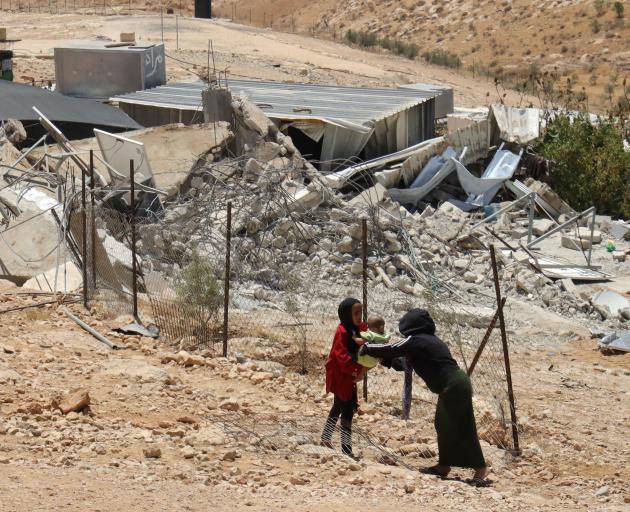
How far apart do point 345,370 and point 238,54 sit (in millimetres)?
33464

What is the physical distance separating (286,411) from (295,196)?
6.79m

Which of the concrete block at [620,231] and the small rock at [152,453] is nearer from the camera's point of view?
the small rock at [152,453]

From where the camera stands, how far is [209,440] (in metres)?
8.02

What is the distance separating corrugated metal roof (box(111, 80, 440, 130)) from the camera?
21.5 meters

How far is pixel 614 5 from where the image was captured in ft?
168

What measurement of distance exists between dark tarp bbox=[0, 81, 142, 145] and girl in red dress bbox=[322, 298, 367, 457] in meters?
12.8

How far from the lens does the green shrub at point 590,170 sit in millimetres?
22188

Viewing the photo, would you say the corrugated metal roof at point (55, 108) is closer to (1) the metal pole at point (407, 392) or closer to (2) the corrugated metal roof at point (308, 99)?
(2) the corrugated metal roof at point (308, 99)

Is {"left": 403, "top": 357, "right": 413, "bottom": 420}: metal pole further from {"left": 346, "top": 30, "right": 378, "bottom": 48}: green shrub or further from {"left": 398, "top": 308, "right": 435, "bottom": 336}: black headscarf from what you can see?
{"left": 346, "top": 30, "right": 378, "bottom": 48}: green shrub

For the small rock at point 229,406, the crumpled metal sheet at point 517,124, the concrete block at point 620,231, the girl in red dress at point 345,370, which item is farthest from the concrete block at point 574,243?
the girl in red dress at point 345,370

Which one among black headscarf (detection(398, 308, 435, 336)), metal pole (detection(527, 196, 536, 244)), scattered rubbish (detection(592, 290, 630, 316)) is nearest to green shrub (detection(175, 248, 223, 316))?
black headscarf (detection(398, 308, 435, 336))

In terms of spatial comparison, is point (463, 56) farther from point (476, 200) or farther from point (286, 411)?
point (286, 411)

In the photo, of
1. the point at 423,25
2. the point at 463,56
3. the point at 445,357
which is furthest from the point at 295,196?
the point at 423,25

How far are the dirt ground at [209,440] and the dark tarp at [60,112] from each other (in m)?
8.47
